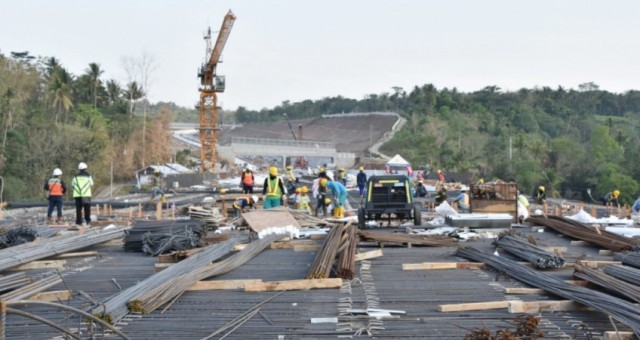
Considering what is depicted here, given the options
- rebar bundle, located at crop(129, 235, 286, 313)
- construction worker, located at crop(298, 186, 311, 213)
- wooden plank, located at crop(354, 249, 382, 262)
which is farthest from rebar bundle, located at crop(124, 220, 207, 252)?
construction worker, located at crop(298, 186, 311, 213)

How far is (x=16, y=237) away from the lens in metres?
11.4

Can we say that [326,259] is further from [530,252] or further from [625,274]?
[625,274]

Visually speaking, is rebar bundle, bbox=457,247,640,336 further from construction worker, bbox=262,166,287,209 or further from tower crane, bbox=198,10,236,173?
tower crane, bbox=198,10,236,173

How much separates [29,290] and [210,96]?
6385 centimetres

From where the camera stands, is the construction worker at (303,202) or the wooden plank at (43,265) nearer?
the wooden plank at (43,265)

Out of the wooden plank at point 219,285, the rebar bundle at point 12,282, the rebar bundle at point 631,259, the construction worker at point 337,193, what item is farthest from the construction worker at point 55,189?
the rebar bundle at point 631,259

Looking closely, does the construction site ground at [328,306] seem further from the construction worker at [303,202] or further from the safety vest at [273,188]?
the construction worker at [303,202]

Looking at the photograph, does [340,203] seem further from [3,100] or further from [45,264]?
[3,100]

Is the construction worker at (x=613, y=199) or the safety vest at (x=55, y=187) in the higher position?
the safety vest at (x=55, y=187)

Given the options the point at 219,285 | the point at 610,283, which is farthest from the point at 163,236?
the point at 610,283

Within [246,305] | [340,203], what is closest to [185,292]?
[246,305]

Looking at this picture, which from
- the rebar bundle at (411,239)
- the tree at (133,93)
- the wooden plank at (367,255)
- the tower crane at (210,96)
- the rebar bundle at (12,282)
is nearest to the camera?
the rebar bundle at (12,282)

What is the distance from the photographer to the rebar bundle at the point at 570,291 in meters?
6.11

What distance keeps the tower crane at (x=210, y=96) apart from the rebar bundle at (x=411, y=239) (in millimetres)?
55347
